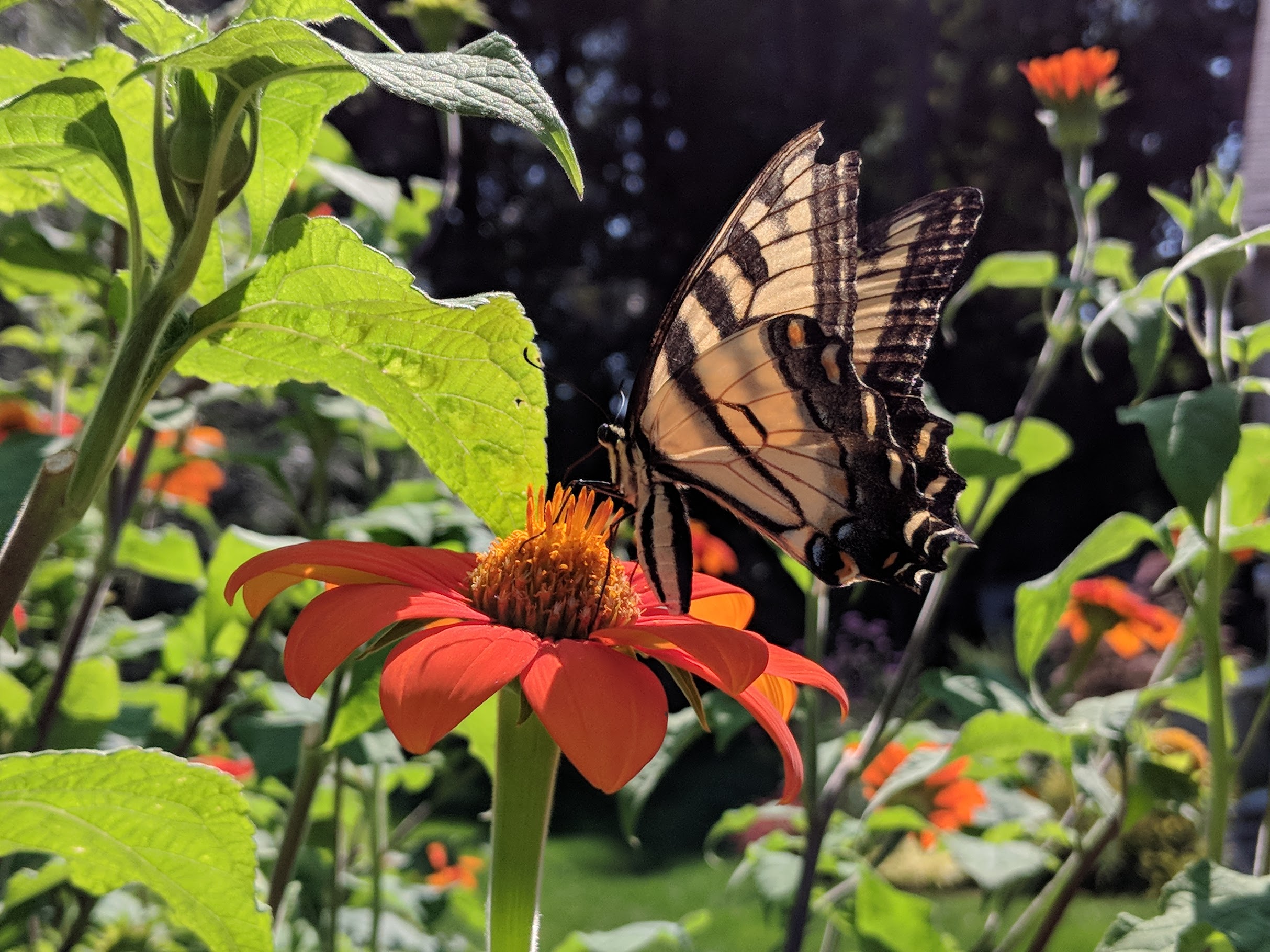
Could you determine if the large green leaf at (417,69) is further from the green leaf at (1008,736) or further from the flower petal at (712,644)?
the green leaf at (1008,736)

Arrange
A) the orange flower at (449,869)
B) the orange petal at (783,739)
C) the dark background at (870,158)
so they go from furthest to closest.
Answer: the dark background at (870,158)
the orange flower at (449,869)
the orange petal at (783,739)

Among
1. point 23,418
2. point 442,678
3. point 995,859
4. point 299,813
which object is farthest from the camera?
point 23,418

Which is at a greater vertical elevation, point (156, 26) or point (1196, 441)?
point (156, 26)

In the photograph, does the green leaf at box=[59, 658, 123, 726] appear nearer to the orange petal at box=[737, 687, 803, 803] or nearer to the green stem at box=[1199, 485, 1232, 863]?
the orange petal at box=[737, 687, 803, 803]

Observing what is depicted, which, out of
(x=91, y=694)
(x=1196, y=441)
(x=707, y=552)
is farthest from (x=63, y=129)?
(x=707, y=552)

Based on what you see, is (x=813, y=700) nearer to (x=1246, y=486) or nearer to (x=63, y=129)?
(x=1246, y=486)

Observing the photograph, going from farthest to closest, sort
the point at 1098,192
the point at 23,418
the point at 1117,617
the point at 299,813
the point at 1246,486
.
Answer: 1. the point at 1117,617
2. the point at 23,418
3. the point at 1098,192
4. the point at 1246,486
5. the point at 299,813

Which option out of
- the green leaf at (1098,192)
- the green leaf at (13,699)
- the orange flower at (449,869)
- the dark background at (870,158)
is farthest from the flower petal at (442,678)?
the dark background at (870,158)

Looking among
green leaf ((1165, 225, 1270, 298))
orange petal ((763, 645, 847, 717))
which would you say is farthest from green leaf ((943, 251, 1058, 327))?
orange petal ((763, 645, 847, 717))
